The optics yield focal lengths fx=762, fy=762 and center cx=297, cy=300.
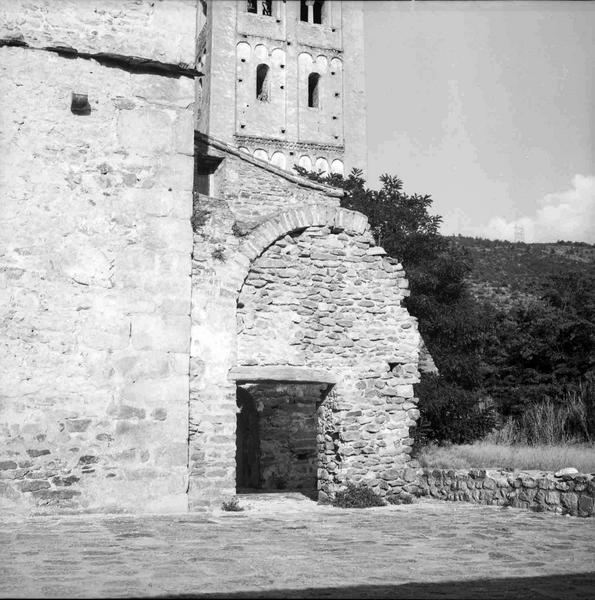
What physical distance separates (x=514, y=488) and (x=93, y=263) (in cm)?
547

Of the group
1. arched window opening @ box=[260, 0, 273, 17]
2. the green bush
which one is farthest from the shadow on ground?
arched window opening @ box=[260, 0, 273, 17]

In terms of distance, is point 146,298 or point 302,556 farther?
point 146,298

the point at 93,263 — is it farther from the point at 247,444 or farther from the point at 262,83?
the point at 262,83

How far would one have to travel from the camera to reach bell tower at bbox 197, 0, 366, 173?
125ft

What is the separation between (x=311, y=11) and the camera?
137 ft

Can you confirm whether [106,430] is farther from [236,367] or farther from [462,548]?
[462,548]

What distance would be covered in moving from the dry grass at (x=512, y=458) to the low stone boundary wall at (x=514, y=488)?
460 millimetres

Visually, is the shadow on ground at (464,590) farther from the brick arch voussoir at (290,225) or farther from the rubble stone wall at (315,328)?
the brick arch voussoir at (290,225)

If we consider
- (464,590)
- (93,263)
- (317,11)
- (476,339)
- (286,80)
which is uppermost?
(317,11)

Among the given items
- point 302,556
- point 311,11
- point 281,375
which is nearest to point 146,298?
point 281,375

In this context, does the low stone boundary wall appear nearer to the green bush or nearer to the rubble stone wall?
the rubble stone wall

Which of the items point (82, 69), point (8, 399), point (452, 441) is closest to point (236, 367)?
point (8, 399)

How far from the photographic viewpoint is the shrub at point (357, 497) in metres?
9.12

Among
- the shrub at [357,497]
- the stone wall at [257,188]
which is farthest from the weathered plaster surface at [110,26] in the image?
the shrub at [357,497]
